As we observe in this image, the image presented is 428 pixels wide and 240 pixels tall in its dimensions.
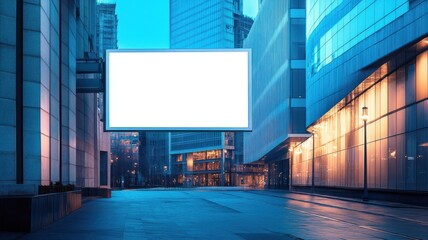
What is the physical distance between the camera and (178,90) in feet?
113

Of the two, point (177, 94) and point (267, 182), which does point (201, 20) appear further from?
point (177, 94)

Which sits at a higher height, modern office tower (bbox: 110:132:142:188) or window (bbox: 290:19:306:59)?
window (bbox: 290:19:306:59)

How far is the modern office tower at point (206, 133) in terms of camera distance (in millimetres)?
165625

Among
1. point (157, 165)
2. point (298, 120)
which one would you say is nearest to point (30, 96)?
point (298, 120)

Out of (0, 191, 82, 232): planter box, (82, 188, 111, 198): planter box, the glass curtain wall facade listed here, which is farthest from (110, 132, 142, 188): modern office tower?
(0, 191, 82, 232): planter box

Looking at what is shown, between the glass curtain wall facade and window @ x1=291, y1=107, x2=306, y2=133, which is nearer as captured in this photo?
the glass curtain wall facade

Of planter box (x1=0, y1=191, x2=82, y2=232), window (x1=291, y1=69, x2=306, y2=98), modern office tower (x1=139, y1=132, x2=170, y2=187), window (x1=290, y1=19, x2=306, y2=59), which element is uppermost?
window (x1=290, y1=19, x2=306, y2=59)

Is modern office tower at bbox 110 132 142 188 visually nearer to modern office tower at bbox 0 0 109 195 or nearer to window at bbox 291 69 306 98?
window at bbox 291 69 306 98

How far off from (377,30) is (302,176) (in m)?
41.7

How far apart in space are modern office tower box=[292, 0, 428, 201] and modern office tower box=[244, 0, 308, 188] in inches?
313

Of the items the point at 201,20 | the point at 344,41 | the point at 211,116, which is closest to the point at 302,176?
the point at 344,41

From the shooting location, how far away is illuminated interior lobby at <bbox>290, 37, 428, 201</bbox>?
36031 mm

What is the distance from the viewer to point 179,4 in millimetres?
190000

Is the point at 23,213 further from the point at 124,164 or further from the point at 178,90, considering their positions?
the point at 124,164
